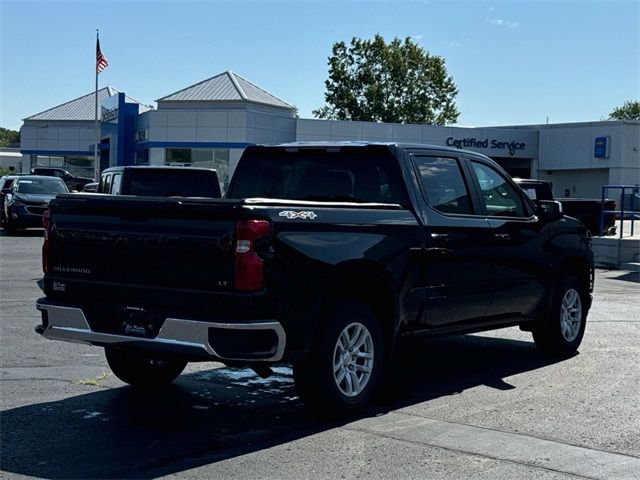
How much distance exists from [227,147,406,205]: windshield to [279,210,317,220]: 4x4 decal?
137 centimetres

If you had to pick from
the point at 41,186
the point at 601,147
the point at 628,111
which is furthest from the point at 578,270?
the point at 628,111

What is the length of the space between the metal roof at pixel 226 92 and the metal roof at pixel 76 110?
731 inches

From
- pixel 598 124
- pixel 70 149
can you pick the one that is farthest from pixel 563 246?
pixel 70 149

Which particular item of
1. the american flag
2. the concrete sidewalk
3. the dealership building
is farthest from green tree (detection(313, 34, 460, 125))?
the concrete sidewalk

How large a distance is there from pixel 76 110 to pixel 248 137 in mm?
28418

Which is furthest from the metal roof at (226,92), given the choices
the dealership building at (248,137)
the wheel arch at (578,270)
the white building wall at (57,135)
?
the wheel arch at (578,270)

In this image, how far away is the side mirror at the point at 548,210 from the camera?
30.5 feet

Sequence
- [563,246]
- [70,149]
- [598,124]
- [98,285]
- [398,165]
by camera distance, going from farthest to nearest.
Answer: [70,149]
[598,124]
[563,246]
[398,165]
[98,285]

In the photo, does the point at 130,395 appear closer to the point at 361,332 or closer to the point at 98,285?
the point at 98,285

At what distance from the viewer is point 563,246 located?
953 centimetres

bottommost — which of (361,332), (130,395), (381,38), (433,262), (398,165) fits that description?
(130,395)

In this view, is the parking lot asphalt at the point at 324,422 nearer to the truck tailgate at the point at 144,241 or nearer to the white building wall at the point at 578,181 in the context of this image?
the truck tailgate at the point at 144,241

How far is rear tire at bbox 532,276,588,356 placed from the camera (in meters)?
9.40

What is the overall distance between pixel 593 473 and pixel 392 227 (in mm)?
2486
